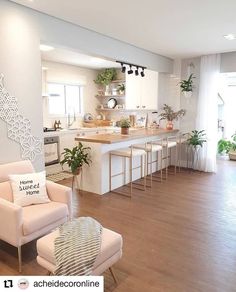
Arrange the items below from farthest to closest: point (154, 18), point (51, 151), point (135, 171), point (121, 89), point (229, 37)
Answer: point (121, 89) → point (51, 151) → point (135, 171) → point (229, 37) → point (154, 18)

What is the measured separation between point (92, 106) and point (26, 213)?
5.41 metres

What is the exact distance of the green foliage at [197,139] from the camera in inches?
225

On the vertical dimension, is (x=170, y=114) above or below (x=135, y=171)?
above

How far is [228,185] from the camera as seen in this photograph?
4.91 m

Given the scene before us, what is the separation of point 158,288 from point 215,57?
15.8 feet

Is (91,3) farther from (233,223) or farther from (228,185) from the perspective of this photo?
(228,185)

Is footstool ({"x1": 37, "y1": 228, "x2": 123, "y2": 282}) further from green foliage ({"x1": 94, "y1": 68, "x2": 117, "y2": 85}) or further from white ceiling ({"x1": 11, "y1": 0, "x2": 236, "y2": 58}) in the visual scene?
green foliage ({"x1": 94, "y1": 68, "x2": 117, "y2": 85})

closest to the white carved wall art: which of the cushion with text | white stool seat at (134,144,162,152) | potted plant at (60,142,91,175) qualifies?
the cushion with text

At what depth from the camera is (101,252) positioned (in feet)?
6.45

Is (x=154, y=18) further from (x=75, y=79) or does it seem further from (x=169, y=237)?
(x=75, y=79)

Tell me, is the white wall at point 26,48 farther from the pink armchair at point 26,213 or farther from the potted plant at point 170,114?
the potted plant at point 170,114

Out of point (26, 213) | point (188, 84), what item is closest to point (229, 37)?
point (188, 84)

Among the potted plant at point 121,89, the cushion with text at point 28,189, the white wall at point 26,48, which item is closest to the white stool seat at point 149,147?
the white wall at point 26,48

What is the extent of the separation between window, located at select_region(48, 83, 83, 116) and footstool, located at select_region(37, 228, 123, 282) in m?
4.77
